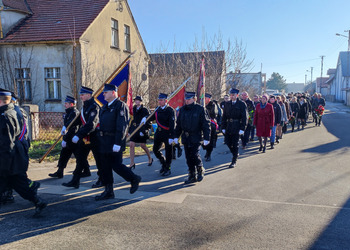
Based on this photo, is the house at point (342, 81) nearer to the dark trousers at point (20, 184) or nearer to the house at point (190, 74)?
the house at point (190, 74)

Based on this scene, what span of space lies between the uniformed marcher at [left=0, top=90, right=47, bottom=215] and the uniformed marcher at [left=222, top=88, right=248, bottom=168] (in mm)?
4957

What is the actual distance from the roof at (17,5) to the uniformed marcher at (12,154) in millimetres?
15054

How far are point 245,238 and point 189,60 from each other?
48.5ft

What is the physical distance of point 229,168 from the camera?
777cm

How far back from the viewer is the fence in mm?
11578

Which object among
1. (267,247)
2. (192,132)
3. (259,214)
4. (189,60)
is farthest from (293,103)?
(267,247)

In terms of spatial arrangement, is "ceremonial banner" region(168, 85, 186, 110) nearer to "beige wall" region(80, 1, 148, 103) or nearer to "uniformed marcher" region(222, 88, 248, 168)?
"uniformed marcher" region(222, 88, 248, 168)

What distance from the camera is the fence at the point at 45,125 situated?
1158 cm

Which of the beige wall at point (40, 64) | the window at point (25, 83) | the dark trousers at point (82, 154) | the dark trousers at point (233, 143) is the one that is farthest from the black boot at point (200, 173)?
the window at point (25, 83)

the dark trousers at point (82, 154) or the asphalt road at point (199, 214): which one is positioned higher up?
the dark trousers at point (82, 154)

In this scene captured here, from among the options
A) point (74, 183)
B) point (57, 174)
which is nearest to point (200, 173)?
point (74, 183)

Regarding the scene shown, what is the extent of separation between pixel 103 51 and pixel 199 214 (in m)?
14.8

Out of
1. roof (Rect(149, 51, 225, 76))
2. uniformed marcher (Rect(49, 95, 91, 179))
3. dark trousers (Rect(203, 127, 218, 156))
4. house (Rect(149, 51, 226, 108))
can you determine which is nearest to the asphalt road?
uniformed marcher (Rect(49, 95, 91, 179))

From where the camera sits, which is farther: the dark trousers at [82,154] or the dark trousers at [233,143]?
the dark trousers at [233,143]
